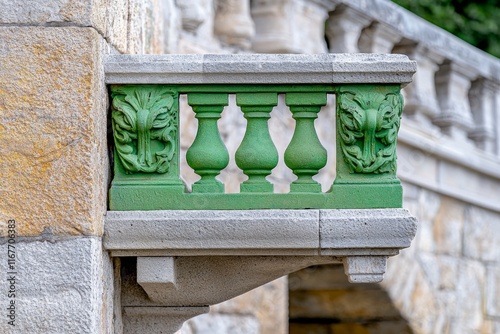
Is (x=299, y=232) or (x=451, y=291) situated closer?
(x=299, y=232)

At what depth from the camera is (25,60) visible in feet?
8.82

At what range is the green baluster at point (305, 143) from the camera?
2828mm

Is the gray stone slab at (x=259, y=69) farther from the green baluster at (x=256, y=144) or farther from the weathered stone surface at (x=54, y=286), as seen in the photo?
the weathered stone surface at (x=54, y=286)

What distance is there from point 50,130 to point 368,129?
2.55 ft

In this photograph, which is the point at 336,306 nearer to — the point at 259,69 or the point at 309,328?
the point at 309,328

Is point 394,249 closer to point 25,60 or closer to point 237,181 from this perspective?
point 25,60

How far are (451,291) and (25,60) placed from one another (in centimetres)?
388

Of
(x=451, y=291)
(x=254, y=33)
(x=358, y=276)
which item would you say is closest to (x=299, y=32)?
A: (x=254, y=33)

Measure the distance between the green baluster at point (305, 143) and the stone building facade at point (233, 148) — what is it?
47 cm

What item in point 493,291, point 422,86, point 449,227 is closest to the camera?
point 422,86

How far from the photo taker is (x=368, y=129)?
279cm

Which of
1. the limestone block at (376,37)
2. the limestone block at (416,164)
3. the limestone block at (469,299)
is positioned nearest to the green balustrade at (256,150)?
the limestone block at (376,37)

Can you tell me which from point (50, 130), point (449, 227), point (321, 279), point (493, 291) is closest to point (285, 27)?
point (321, 279)

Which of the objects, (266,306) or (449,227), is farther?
(449,227)
